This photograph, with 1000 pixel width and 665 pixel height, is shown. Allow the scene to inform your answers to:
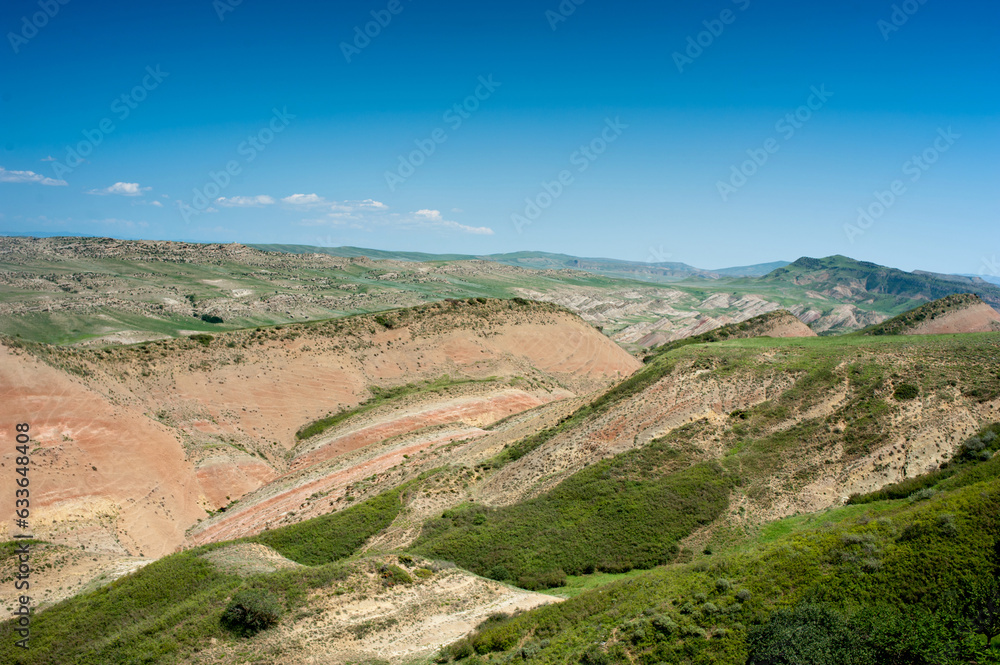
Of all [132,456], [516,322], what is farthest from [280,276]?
[132,456]

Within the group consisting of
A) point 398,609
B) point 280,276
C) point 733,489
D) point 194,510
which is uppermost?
point 280,276

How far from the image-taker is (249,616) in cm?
1745

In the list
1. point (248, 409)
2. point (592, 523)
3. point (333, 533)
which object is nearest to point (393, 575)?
point (333, 533)

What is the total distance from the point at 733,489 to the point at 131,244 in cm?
15057

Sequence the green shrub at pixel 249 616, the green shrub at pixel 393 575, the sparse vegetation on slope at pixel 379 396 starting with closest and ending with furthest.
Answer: the green shrub at pixel 249 616, the green shrub at pixel 393 575, the sparse vegetation on slope at pixel 379 396

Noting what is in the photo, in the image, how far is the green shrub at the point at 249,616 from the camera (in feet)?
57.2

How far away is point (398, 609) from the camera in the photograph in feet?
63.6

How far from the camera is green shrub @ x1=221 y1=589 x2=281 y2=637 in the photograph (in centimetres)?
1742

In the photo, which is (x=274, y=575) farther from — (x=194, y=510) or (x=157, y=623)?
(x=194, y=510)

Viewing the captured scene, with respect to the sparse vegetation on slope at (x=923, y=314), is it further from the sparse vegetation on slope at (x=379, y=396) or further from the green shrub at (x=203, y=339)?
the green shrub at (x=203, y=339)

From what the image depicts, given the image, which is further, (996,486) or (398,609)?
(398,609)

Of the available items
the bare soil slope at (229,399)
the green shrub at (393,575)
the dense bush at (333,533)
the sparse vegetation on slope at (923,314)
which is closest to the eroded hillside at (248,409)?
the bare soil slope at (229,399)

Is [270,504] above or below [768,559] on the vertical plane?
below

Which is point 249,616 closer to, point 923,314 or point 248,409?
point 248,409
